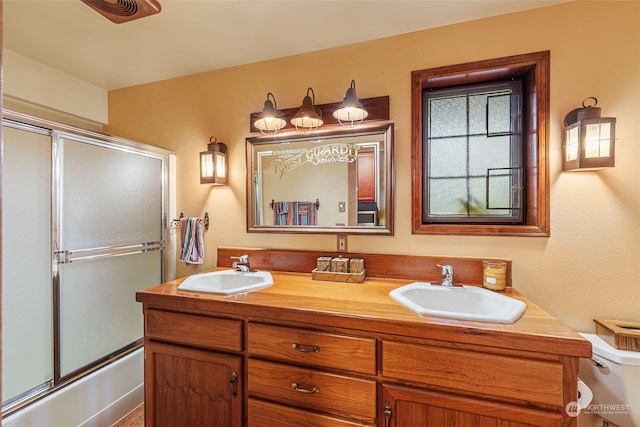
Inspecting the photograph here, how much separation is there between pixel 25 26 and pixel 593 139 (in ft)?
9.57

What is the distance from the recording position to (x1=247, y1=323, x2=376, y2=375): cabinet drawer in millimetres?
1204

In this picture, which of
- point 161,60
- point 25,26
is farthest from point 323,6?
point 25,26

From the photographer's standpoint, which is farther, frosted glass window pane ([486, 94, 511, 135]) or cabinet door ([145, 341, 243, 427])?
frosted glass window pane ([486, 94, 511, 135])

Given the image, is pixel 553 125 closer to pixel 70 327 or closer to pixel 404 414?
pixel 404 414

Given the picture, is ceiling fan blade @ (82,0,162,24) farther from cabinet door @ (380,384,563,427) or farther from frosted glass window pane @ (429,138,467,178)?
cabinet door @ (380,384,563,427)

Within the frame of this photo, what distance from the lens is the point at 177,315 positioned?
1.46 meters

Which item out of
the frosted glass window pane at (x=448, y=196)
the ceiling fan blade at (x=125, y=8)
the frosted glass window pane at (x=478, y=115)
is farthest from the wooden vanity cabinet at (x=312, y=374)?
the ceiling fan blade at (x=125, y=8)

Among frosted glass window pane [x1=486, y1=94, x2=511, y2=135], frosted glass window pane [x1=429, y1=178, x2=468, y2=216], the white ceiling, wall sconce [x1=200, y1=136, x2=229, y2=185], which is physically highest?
the white ceiling

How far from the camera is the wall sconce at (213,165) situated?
2.03 m

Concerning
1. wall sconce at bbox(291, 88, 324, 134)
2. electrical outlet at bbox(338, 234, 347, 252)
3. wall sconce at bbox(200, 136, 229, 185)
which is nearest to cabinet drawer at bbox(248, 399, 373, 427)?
electrical outlet at bbox(338, 234, 347, 252)

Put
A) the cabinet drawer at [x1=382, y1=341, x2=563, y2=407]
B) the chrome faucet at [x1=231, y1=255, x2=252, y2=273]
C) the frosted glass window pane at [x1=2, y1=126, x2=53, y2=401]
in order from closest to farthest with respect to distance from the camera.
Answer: the cabinet drawer at [x1=382, y1=341, x2=563, y2=407] < the frosted glass window pane at [x1=2, y1=126, x2=53, y2=401] < the chrome faucet at [x1=231, y1=255, x2=252, y2=273]

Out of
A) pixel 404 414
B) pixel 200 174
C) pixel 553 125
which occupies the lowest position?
pixel 404 414

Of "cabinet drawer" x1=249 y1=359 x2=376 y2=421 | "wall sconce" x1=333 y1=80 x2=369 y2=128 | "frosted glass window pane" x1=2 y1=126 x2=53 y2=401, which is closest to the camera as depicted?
"cabinet drawer" x1=249 y1=359 x2=376 y2=421

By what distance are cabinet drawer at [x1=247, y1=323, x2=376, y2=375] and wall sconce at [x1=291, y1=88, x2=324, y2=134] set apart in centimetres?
115
